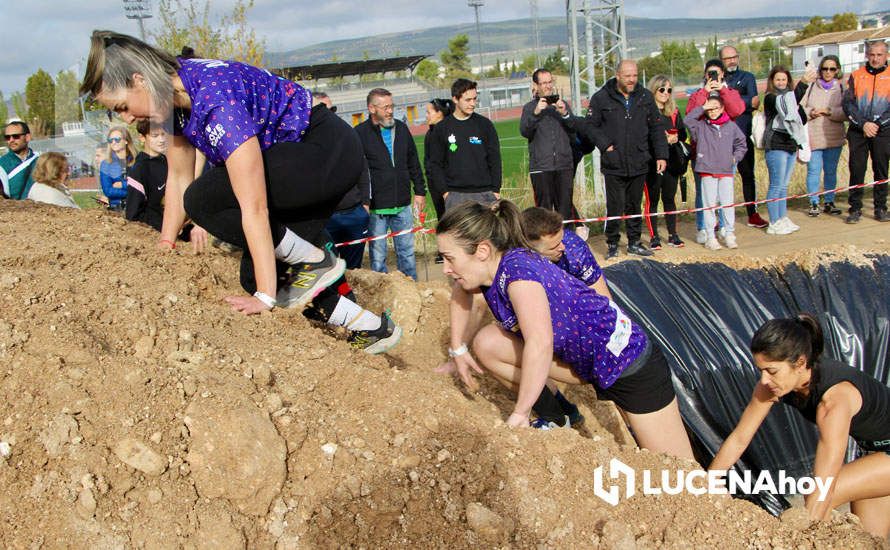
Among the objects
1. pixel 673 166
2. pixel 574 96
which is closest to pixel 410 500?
pixel 673 166

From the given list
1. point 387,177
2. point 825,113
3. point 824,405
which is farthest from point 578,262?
point 825,113

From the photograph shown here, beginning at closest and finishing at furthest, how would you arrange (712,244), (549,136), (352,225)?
(352,225)
(549,136)
(712,244)

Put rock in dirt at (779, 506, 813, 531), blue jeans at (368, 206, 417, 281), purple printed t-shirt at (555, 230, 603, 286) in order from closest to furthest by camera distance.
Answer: rock in dirt at (779, 506, 813, 531) → purple printed t-shirt at (555, 230, 603, 286) → blue jeans at (368, 206, 417, 281)

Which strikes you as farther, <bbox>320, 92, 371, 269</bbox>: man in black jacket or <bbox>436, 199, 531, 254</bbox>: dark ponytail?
<bbox>320, 92, 371, 269</bbox>: man in black jacket

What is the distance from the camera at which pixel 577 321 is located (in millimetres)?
3346

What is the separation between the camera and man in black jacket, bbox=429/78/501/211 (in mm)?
7289

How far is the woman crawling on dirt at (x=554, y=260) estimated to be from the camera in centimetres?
377

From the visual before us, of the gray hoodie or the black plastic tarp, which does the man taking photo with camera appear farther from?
the black plastic tarp

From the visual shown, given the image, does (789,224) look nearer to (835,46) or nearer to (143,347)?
(143,347)

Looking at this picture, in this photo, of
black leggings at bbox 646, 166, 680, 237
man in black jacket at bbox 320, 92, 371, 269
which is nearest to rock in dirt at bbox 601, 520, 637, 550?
man in black jacket at bbox 320, 92, 371, 269

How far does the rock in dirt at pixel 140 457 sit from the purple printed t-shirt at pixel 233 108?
3.93 feet

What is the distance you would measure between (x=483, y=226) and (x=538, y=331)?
523 mm

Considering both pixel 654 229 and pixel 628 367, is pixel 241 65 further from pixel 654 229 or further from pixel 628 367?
pixel 654 229

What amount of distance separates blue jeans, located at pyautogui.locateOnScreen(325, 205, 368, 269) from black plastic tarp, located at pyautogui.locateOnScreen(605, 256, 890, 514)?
6.05ft
